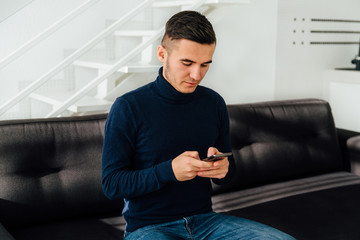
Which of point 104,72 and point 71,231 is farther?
point 104,72

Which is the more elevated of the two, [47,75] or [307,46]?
[307,46]

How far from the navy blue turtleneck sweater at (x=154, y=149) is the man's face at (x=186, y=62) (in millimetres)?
56

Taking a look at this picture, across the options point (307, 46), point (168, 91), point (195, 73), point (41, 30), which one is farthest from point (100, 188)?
point (307, 46)

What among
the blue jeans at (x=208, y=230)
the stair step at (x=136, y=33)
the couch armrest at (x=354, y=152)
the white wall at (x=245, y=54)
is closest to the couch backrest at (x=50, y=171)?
the blue jeans at (x=208, y=230)

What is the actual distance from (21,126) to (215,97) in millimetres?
803

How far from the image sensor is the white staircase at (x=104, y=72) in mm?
2111

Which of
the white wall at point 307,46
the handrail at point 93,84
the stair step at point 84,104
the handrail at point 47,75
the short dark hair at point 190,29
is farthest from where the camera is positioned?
the white wall at point 307,46

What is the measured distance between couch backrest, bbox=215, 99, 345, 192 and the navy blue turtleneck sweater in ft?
2.24

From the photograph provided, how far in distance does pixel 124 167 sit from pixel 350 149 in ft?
5.16

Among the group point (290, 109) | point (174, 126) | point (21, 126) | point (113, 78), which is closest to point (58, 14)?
point (113, 78)

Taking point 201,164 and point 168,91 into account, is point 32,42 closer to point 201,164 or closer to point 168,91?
point 168,91

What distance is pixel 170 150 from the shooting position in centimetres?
134

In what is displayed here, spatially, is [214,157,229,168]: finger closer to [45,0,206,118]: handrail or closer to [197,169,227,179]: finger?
[197,169,227,179]: finger

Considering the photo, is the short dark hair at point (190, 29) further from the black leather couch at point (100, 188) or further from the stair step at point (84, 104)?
the stair step at point (84, 104)
